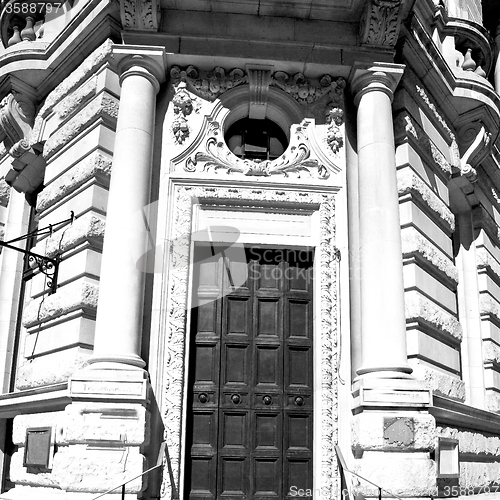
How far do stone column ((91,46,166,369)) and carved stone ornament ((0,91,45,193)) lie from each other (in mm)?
3699

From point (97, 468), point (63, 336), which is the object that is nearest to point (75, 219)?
point (63, 336)

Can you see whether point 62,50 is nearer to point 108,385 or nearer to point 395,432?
point 108,385

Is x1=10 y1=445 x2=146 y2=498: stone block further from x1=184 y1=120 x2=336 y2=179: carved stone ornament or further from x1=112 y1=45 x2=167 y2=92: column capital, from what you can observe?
x1=112 y1=45 x2=167 y2=92: column capital

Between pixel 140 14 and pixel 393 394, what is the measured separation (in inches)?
299

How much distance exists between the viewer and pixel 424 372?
1134 cm

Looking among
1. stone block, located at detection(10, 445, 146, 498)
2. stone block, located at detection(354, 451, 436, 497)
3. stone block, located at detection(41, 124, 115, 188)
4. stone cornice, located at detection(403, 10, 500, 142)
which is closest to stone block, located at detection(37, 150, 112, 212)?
stone block, located at detection(41, 124, 115, 188)

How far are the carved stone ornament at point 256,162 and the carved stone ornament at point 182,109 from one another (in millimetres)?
405

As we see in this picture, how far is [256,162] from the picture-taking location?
12.0 m

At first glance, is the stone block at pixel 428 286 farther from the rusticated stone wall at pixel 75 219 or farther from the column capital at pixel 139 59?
the column capital at pixel 139 59

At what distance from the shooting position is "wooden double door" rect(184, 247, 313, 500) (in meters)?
10.7

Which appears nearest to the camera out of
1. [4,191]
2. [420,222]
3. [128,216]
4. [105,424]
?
[105,424]

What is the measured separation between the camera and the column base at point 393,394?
32.9 ft

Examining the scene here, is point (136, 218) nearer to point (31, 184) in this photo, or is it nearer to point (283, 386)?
point (283, 386)

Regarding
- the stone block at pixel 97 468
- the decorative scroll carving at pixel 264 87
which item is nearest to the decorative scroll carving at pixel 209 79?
the decorative scroll carving at pixel 264 87
